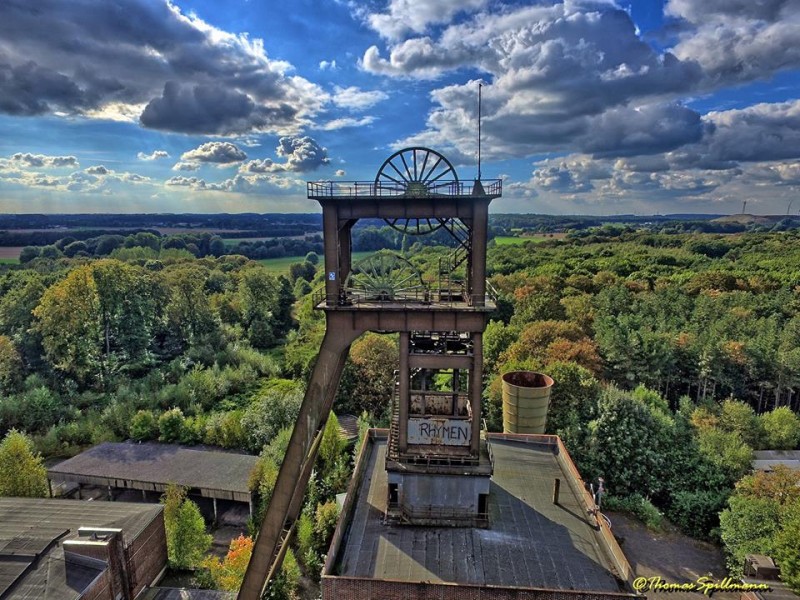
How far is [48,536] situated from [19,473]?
838cm

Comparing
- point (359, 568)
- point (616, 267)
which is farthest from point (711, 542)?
point (616, 267)

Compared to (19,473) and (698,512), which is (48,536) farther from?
(698,512)

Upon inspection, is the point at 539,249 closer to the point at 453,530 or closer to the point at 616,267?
→ the point at 616,267

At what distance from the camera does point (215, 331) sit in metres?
54.6

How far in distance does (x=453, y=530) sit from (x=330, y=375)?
7429mm

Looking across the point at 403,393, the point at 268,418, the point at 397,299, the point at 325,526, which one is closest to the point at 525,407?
the point at 403,393

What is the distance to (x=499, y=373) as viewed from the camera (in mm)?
37062

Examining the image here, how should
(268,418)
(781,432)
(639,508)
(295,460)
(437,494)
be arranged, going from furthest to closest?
(268,418), (781,432), (639,508), (437,494), (295,460)

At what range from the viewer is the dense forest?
26266 millimetres

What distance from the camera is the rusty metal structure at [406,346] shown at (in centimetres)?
1577

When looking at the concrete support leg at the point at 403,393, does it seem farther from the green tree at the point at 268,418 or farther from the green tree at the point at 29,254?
the green tree at the point at 29,254

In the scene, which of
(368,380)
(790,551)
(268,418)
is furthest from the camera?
(368,380)

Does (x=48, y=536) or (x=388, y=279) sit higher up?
(x=388, y=279)

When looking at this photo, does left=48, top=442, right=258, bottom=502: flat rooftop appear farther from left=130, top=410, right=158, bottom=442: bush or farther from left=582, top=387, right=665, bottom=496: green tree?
left=582, top=387, right=665, bottom=496: green tree
